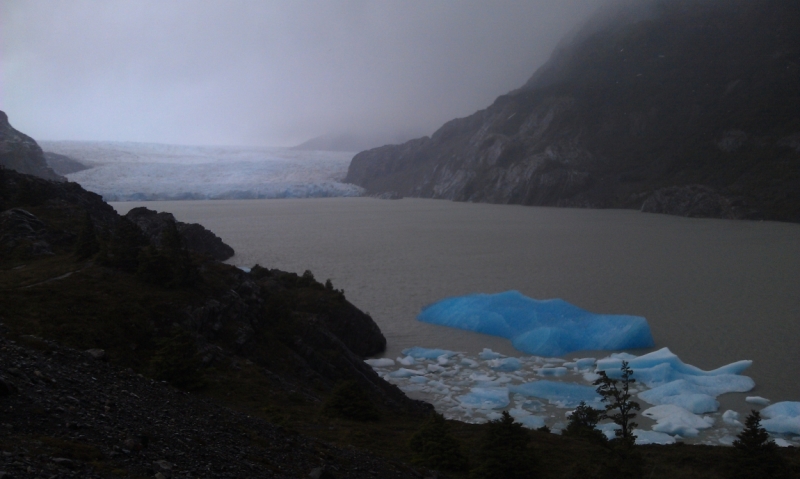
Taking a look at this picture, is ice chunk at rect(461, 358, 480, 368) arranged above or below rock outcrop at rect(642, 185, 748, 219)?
below

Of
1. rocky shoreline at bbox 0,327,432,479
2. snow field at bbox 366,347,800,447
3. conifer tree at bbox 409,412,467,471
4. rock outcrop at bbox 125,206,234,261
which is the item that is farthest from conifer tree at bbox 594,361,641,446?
rock outcrop at bbox 125,206,234,261

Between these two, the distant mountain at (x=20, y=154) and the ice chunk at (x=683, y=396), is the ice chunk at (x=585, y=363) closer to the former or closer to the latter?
→ the ice chunk at (x=683, y=396)

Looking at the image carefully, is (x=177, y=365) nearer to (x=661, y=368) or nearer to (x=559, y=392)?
(x=559, y=392)

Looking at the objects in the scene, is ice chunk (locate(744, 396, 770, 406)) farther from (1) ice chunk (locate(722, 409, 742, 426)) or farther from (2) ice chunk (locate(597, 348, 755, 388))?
(1) ice chunk (locate(722, 409, 742, 426))

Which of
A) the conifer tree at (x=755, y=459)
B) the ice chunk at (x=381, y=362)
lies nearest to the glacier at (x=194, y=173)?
the ice chunk at (x=381, y=362)

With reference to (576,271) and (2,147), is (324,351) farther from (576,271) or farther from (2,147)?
(2,147)

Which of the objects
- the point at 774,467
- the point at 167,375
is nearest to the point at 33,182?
the point at 167,375
